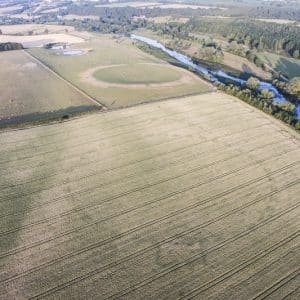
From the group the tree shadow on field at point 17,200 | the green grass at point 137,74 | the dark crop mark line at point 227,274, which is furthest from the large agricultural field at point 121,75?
the dark crop mark line at point 227,274

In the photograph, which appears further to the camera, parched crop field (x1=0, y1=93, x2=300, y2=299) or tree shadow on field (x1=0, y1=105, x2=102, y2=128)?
tree shadow on field (x1=0, y1=105, x2=102, y2=128)

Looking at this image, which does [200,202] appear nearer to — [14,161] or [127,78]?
[14,161]

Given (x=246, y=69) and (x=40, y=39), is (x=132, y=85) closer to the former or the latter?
(x=246, y=69)

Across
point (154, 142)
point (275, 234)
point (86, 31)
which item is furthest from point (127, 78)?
point (86, 31)

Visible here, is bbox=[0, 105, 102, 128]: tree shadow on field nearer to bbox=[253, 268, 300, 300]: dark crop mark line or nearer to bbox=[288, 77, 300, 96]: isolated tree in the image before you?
bbox=[253, 268, 300, 300]: dark crop mark line

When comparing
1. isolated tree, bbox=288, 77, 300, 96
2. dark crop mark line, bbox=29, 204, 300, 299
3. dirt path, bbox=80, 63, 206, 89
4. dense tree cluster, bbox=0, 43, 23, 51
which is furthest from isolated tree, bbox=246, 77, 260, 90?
dense tree cluster, bbox=0, 43, 23, 51

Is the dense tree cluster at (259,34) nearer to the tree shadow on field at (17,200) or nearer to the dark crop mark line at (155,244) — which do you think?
the dark crop mark line at (155,244)
